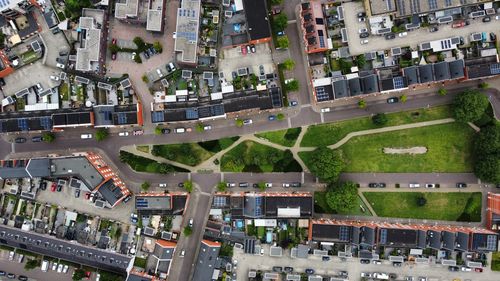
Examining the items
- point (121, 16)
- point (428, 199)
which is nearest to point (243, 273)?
point (428, 199)

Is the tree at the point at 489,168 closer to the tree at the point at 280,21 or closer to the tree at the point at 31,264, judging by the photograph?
the tree at the point at 280,21

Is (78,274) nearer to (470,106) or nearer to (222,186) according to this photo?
(222,186)

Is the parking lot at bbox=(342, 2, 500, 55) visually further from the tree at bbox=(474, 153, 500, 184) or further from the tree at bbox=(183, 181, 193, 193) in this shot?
the tree at bbox=(183, 181, 193, 193)

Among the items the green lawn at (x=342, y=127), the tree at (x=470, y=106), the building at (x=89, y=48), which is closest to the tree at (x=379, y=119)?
the green lawn at (x=342, y=127)

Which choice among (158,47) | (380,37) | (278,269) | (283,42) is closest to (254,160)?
(278,269)

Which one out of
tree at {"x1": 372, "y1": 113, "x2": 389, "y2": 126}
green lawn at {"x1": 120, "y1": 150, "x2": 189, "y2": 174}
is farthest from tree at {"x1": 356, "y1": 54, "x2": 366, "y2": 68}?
green lawn at {"x1": 120, "y1": 150, "x2": 189, "y2": 174}
